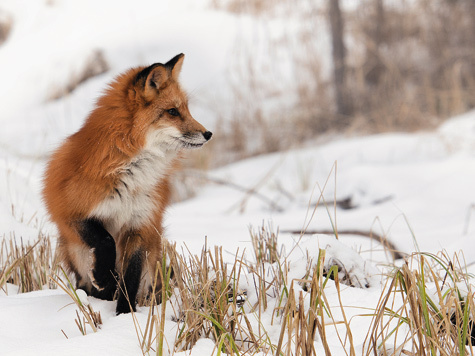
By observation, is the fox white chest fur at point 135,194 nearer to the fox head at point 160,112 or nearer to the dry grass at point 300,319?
the fox head at point 160,112

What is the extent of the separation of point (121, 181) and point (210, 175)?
20.4 ft

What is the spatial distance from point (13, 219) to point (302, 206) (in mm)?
3814

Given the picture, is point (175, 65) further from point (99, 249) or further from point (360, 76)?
point (360, 76)

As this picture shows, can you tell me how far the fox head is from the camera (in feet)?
9.75

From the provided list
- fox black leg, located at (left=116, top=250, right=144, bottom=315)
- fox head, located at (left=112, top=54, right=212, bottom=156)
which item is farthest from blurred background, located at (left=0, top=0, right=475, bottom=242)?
fox black leg, located at (left=116, top=250, right=144, bottom=315)

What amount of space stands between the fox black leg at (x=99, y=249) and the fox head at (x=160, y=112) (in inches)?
19.3

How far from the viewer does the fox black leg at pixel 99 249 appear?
2.85m

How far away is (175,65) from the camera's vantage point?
3215 millimetres

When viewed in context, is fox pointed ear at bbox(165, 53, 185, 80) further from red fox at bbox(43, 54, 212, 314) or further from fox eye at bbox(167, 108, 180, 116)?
fox eye at bbox(167, 108, 180, 116)

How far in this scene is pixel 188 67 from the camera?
503 inches

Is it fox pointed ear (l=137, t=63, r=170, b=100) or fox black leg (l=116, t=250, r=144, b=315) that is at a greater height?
fox pointed ear (l=137, t=63, r=170, b=100)

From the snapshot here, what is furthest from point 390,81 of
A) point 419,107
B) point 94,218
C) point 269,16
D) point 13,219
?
point 94,218

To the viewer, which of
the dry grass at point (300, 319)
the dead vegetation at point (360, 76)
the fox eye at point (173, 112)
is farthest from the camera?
the dead vegetation at point (360, 76)

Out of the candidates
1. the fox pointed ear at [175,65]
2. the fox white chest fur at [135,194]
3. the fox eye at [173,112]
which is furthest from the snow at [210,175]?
the fox eye at [173,112]
